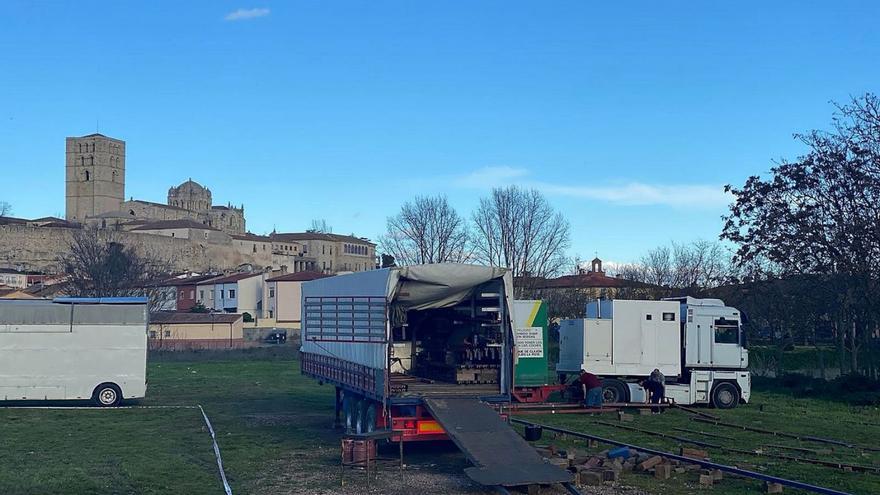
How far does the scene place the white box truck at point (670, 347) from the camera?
28062mm

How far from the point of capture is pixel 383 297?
54.2ft

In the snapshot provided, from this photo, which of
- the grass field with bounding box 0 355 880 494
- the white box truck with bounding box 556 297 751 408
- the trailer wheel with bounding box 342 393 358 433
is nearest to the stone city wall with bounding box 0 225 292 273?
the grass field with bounding box 0 355 880 494

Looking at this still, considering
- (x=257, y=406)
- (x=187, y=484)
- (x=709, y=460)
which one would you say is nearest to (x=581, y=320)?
(x=257, y=406)

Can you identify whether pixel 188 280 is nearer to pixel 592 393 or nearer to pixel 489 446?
pixel 592 393

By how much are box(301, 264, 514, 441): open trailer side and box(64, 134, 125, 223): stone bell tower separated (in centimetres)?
17098

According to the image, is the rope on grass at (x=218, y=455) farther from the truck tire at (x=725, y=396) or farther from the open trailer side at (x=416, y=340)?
the truck tire at (x=725, y=396)

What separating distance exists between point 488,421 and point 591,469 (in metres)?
1.84

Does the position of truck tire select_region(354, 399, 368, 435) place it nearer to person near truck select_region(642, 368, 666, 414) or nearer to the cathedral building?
person near truck select_region(642, 368, 666, 414)

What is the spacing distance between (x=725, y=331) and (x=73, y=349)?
1924 centimetres

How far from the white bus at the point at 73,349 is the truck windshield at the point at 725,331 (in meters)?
17.0

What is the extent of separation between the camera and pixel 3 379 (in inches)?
1123

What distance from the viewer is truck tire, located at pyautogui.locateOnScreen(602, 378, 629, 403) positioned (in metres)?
27.5

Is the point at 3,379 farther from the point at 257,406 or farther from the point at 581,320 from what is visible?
the point at 581,320

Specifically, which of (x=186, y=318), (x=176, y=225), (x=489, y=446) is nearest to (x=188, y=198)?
(x=176, y=225)
